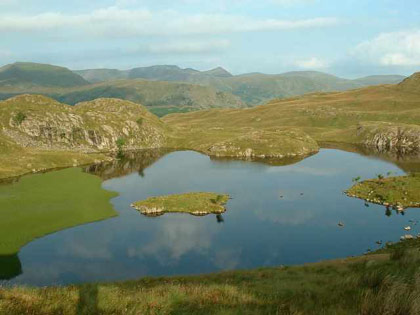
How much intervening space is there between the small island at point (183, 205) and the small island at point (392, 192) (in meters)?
38.3

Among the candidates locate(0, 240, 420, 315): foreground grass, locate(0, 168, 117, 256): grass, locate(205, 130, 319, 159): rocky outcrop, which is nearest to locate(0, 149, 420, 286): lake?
locate(0, 168, 117, 256): grass

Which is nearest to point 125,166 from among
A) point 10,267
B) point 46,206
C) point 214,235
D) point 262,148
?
point 46,206

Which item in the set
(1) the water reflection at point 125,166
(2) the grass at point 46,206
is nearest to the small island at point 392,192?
(2) the grass at point 46,206

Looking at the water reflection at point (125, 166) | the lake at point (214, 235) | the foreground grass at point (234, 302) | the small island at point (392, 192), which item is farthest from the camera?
the water reflection at point (125, 166)

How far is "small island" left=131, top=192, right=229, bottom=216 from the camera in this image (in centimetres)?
8781

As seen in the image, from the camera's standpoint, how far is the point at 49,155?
498 ft

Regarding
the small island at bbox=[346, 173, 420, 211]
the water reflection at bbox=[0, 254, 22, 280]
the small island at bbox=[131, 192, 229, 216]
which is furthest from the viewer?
the small island at bbox=[346, 173, 420, 211]

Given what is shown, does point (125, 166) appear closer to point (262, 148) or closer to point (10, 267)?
point (262, 148)

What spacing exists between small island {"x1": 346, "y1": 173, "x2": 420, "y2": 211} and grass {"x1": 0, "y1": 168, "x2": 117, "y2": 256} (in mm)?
65797

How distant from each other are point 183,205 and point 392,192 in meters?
53.8

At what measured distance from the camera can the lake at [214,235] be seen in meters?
58.6

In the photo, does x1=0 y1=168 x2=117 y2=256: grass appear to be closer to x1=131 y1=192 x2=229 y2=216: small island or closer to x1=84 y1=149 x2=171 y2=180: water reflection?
x1=131 y1=192 x2=229 y2=216: small island

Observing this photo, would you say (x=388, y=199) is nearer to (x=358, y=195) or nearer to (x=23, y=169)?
(x=358, y=195)

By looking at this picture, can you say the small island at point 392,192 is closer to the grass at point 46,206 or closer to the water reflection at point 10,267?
the grass at point 46,206
